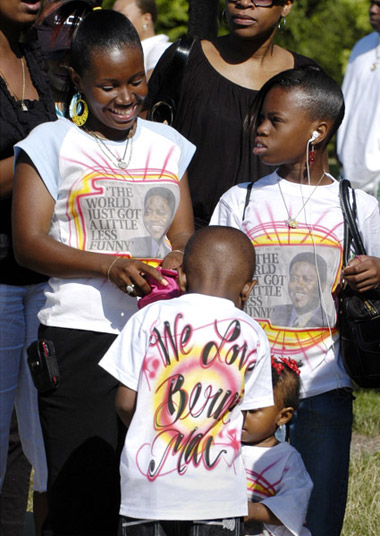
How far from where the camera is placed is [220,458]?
284cm

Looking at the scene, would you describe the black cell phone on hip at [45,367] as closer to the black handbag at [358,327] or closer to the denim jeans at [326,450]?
the denim jeans at [326,450]

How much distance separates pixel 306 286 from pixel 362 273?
23 cm

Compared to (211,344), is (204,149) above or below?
above

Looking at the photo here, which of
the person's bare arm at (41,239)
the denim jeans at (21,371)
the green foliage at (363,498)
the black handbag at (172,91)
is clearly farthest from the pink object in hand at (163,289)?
the green foliage at (363,498)

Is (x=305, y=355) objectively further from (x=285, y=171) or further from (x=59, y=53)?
(x=59, y=53)

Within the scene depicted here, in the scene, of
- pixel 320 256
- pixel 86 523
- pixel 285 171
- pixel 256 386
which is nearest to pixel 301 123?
pixel 285 171

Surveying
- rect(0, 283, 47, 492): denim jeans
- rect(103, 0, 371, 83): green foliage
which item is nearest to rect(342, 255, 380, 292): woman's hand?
rect(0, 283, 47, 492): denim jeans

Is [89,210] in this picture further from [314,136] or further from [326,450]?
[326,450]

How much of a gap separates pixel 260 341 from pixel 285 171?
90cm

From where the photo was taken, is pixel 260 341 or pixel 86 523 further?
pixel 86 523

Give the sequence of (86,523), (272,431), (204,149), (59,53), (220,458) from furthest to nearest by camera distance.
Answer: (204,149) < (59,53) < (272,431) < (86,523) < (220,458)

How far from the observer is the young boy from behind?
282 centimetres

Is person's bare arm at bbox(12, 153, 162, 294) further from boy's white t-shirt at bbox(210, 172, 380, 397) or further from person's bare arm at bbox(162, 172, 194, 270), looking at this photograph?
boy's white t-shirt at bbox(210, 172, 380, 397)

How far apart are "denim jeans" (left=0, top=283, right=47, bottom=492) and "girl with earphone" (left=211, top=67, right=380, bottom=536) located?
86 centimetres
